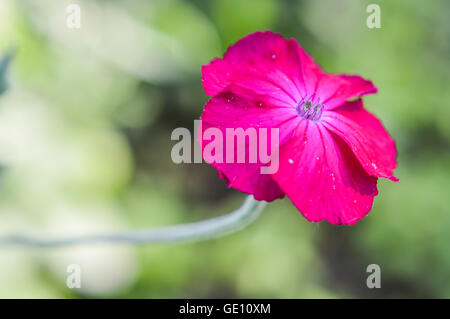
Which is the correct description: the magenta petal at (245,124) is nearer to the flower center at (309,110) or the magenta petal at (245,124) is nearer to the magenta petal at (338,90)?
the flower center at (309,110)

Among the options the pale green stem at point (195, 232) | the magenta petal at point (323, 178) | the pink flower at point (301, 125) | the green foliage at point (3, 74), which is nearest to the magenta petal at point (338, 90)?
the pink flower at point (301, 125)

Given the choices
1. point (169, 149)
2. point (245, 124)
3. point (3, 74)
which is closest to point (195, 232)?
point (245, 124)

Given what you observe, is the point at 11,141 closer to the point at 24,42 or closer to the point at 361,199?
the point at 24,42

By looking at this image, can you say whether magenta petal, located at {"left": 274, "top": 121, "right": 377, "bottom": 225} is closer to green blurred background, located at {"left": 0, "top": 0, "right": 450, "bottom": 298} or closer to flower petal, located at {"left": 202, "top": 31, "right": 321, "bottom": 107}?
flower petal, located at {"left": 202, "top": 31, "right": 321, "bottom": 107}

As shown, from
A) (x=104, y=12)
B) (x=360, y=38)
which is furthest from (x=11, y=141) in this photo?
(x=360, y=38)
